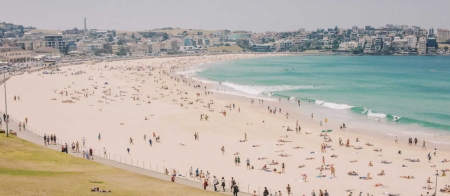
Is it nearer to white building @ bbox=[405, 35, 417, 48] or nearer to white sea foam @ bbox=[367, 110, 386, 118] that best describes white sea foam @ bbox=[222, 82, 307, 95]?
white sea foam @ bbox=[367, 110, 386, 118]

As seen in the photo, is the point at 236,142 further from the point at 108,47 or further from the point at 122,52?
the point at 108,47

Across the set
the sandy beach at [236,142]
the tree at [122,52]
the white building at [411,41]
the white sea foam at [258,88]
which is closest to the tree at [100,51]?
the tree at [122,52]

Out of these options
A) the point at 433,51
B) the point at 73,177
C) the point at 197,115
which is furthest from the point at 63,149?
the point at 433,51

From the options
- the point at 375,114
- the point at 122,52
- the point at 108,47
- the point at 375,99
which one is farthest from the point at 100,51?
the point at 375,114

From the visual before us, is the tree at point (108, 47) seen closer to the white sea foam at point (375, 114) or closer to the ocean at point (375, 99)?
the ocean at point (375, 99)

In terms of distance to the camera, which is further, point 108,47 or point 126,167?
point 108,47

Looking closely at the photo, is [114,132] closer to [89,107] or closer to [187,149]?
[187,149]
